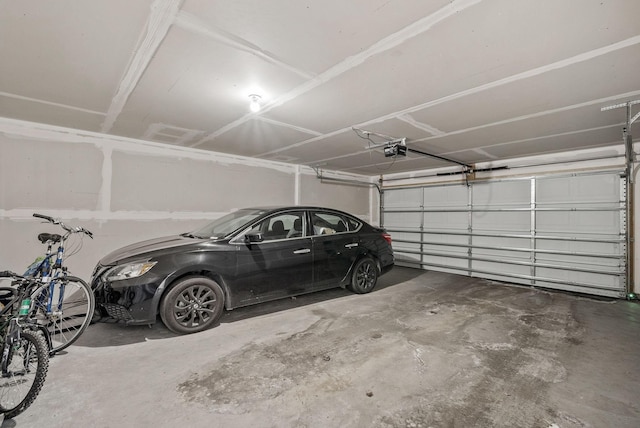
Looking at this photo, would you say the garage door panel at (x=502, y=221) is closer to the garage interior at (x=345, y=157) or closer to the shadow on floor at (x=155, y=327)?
the garage interior at (x=345, y=157)

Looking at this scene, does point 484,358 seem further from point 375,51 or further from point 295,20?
point 295,20

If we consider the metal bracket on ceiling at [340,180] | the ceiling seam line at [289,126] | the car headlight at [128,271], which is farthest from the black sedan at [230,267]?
the metal bracket on ceiling at [340,180]

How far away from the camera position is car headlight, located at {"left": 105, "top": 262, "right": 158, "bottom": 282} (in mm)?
2677

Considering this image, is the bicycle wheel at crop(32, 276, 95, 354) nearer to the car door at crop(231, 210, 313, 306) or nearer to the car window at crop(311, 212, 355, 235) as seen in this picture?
the car door at crop(231, 210, 313, 306)

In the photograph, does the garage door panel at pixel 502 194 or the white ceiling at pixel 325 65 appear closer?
the white ceiling at pixel 325 65

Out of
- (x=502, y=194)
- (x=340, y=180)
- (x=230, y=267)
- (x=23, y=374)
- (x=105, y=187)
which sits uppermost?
(x=340, y=180)

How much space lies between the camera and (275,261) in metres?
3.38

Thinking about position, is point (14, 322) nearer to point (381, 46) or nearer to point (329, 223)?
point (381, 46)

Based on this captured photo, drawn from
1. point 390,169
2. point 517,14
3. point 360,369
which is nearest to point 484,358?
point 360,369

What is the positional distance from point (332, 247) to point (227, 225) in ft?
4.99

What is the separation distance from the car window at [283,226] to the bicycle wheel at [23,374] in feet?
6.82

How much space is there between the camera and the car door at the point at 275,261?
10.4ft

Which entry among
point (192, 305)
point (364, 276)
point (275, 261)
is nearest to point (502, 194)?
point (364, 276)

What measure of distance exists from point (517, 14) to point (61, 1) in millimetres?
2703
